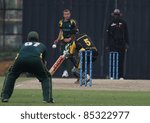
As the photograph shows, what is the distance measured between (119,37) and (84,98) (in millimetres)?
8266

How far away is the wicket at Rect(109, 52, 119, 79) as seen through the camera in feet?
90.2

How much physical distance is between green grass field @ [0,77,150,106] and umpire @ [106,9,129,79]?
5869 mm

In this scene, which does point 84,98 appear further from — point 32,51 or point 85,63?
point 85,63

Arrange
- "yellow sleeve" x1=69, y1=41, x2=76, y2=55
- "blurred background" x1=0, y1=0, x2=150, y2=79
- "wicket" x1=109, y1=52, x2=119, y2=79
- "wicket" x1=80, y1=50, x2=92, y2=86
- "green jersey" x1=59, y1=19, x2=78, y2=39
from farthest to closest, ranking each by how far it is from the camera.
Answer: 1. "blurred background" x1=0, y1=0, x2=150, y2=79
2. "wicket" x1=109, y1=52, x2=119, y2=79
3. "green jersey" x1=59, y1=19, x2=78, y2=39
4. "yellow sleeve" x1=69, y1=41, x2=76, y2=55
5. "wicket" x1=80, y1=50, x2=92, y2=86

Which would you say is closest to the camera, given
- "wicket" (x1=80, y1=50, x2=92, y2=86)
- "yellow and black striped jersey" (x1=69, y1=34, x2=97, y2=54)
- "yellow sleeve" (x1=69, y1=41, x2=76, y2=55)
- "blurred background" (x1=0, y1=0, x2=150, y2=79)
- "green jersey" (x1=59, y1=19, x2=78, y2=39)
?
"wicket" (x1=80, y1=50, x2=92, y2=86)

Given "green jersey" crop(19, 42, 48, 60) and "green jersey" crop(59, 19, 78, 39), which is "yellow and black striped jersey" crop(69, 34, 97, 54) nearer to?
"green jersey" crop(59, 19, 78, 39)

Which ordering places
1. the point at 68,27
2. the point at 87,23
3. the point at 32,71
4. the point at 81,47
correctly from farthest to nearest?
the point at 87,23
the point at 68,27
the point at 81,47
the point at 32,71

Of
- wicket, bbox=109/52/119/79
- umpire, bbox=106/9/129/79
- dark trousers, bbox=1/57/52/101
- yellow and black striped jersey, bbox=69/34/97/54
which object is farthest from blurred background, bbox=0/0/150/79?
dark trousers, bbox=1/57/52/101

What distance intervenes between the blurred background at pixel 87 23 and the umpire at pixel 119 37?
1486 mm

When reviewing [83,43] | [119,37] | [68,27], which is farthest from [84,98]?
[119,37]

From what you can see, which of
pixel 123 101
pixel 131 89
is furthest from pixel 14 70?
pixel 131 89

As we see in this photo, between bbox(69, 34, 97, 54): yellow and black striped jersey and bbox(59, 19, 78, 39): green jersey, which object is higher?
bbox(59, 19, 78, 39): green jersey

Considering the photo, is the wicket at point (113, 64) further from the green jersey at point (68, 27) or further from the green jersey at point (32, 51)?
the green jersey at point (32, 51)

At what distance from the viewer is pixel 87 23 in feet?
95.6
